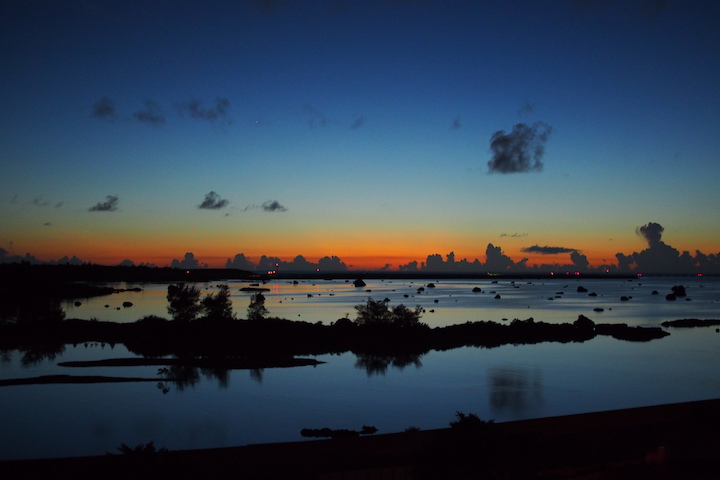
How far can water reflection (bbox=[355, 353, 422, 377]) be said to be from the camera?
42.3 meters

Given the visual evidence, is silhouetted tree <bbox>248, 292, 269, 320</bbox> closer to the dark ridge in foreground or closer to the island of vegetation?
the island of vegetation

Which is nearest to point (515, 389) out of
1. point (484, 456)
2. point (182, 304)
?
point (484, 456)

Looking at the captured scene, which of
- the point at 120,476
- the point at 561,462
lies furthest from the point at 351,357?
the point at 120,476

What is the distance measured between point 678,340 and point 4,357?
220 ft

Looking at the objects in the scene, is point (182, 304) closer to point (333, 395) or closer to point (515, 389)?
point (333, 395)

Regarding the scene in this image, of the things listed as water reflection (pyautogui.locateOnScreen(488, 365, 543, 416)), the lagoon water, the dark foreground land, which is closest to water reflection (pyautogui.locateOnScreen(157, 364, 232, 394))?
the lagoon water

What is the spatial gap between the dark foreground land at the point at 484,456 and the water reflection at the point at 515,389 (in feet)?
45.5

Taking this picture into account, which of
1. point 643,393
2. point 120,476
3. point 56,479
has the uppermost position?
point 120,476

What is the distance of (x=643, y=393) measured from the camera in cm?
3647

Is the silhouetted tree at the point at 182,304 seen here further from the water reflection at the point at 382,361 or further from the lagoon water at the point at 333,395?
the water reflection at the point at 382,361

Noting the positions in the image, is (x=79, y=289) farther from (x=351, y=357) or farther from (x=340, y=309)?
(x=351, y=357)

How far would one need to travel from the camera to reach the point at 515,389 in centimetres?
3628

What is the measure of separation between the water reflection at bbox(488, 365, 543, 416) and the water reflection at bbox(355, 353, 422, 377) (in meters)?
6.87

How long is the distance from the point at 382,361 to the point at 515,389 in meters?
12.6
